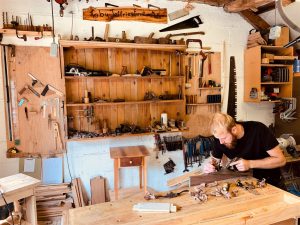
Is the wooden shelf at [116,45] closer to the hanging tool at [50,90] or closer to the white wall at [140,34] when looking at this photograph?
the white wall at [140,34]

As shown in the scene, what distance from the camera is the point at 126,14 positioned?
128 inches

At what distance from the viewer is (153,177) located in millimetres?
3486

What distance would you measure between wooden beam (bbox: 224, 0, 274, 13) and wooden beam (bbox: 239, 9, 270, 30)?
327 millimetres

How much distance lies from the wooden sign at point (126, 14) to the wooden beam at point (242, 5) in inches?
35.9

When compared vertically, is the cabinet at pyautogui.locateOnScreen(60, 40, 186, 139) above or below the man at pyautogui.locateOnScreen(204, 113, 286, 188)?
above

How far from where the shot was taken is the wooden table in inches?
56.9

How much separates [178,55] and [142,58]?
0.51 meters

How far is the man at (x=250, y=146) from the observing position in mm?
1925

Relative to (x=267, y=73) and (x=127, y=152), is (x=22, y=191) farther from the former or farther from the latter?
(x=267, y=73)

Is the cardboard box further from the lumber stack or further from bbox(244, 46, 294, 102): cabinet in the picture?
the lumber stack

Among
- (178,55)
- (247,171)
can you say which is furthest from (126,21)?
(247,171)

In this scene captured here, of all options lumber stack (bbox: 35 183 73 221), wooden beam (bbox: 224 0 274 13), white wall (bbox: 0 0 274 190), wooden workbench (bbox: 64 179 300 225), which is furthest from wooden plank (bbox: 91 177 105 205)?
wooden beam (bbox: 224 0 274 13)

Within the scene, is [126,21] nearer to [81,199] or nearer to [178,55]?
[178,55]

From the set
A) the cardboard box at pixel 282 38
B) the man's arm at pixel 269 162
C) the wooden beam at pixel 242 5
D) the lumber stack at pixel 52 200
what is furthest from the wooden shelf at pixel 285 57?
the lumber stack at pixel 52 200
